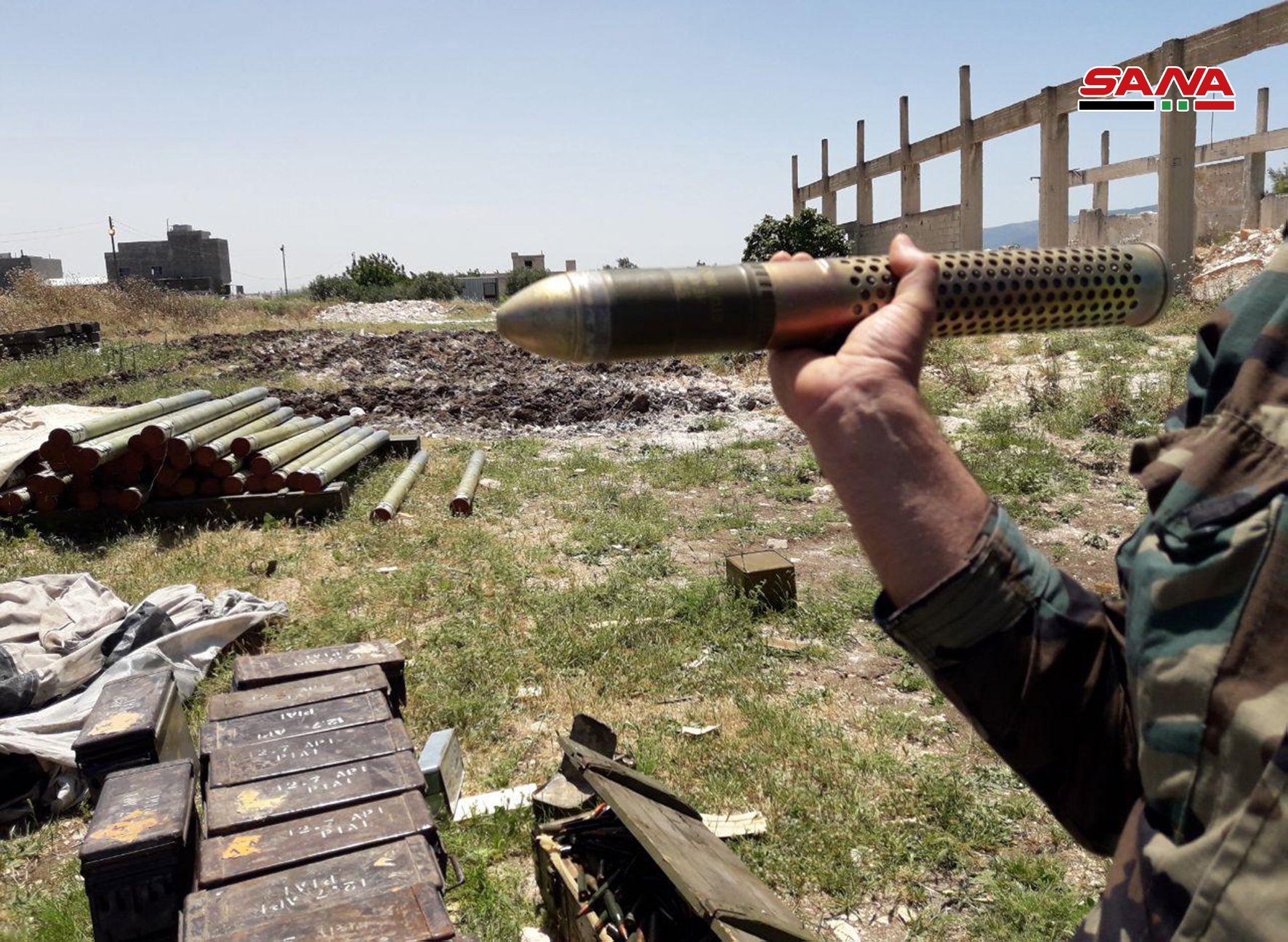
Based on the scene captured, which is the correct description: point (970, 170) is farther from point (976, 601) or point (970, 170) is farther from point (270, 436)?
point (976, 601)

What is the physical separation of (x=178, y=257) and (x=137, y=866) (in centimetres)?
5289

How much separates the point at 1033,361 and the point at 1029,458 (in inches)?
169

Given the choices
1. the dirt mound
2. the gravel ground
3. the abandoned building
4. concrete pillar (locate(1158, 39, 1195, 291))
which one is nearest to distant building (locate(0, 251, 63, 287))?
the abandoned building

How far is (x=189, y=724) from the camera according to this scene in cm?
409

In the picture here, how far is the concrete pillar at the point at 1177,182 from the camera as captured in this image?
13297 millimetres

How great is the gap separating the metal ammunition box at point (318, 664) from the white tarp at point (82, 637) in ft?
2.36

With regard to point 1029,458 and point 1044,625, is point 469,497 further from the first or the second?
point 1044,625

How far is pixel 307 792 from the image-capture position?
266cm

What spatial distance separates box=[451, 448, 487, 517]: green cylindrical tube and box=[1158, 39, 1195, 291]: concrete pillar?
10273mm

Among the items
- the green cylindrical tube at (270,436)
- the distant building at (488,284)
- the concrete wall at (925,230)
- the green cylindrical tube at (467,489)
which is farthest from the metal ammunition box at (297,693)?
the distant building at (488,284)

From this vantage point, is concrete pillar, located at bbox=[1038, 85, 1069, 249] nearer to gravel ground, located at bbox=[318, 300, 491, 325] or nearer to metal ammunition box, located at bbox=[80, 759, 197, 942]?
metal ammunition box, located at bbox=[80, 759, 197, 942]

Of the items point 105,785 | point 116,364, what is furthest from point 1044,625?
point 116,364

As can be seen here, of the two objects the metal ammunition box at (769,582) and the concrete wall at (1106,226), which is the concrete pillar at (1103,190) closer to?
the concrete wall at (1106,226)

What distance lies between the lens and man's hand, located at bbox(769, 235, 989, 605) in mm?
1063
